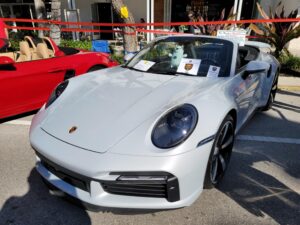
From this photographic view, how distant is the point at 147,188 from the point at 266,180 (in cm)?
138

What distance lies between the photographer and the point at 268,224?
2.07 metres

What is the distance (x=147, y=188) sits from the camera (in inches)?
71.8

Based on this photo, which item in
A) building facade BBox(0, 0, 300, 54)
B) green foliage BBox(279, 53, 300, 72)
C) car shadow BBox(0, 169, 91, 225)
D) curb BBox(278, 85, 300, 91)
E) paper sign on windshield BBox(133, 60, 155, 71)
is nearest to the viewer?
car shadow BBox(0, 169, 91, 225)

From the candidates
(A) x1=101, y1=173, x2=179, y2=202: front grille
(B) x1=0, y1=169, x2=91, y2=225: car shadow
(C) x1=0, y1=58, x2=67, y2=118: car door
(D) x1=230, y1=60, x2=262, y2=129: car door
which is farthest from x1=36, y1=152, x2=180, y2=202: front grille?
(C) x1=0, y1=58, x2=67, y2=118: car door

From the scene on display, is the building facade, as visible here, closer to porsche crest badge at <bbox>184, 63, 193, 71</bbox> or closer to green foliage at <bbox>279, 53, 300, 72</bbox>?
green foliage at <bbox>279, 53, 300, 72</bbox>

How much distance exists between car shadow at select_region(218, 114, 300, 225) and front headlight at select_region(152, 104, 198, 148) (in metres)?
0.86

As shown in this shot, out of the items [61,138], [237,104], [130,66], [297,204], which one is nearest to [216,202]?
[297,204]

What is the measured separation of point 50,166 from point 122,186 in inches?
25.9

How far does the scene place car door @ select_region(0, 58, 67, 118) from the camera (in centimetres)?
354

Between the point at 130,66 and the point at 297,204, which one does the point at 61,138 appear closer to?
the point at 130,66

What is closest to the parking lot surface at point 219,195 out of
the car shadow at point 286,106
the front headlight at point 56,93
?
the front headlight at point 56,93

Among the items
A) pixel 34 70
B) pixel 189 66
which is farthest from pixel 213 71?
pixel 34 70

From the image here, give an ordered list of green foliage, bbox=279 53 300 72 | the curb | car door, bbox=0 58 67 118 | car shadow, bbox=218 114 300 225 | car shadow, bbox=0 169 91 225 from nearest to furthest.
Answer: car shadow, bbox=0 169 91 225
car shadow, bbox=218 114 300 225
car door, bbox=0 58 67 118
the curb
green foliage, bbox=279 53 300 72

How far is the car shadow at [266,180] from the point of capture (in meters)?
2.24
